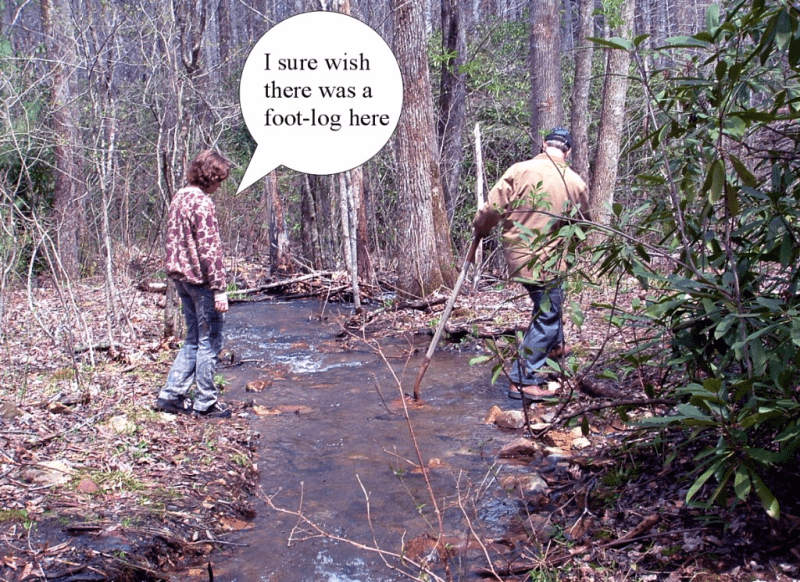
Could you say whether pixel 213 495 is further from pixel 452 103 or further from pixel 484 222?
pixel 452 103

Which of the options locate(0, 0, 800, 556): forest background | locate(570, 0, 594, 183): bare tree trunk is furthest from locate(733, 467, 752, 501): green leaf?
locate(570, 0, 594, 183): bare tree trunk

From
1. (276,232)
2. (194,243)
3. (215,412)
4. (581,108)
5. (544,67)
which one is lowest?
(215,412)

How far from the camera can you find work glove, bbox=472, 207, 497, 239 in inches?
237

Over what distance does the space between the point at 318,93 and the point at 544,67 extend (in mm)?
4642

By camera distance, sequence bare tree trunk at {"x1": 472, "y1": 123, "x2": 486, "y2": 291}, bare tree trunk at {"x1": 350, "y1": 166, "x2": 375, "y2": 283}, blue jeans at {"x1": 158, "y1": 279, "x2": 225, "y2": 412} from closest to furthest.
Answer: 1. blue jeans at {"x1": 158, "y1": 279, "x2": 225, "y2": 412}
2. bare tree trunk at {"x1": 472, "y1": 123, "x2": 486, "y2": 291}
3. bare tree trunk at {"x1": 350, "y1": 166, "x2": 375, "y2": 283}

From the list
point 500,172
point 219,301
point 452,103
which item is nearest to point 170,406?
point 219,301

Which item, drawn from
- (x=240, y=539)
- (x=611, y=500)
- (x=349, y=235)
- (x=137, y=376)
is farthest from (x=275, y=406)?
(x=349, y=235)

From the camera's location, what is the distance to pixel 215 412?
6.19 meters

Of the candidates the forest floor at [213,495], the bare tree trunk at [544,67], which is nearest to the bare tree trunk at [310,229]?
the bare tree trunk at [544,67]

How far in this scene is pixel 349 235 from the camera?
10438mm

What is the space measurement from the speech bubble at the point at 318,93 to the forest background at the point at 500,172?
2.46ft

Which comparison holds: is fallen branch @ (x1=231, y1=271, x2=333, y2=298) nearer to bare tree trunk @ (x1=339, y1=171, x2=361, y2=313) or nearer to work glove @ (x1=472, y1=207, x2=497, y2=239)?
bare tree trunk @ (x1=339, y1=171, x2=361, y2=313)

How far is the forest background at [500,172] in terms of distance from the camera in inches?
121

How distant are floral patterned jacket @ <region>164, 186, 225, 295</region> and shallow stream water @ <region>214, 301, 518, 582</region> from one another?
1.24 m
